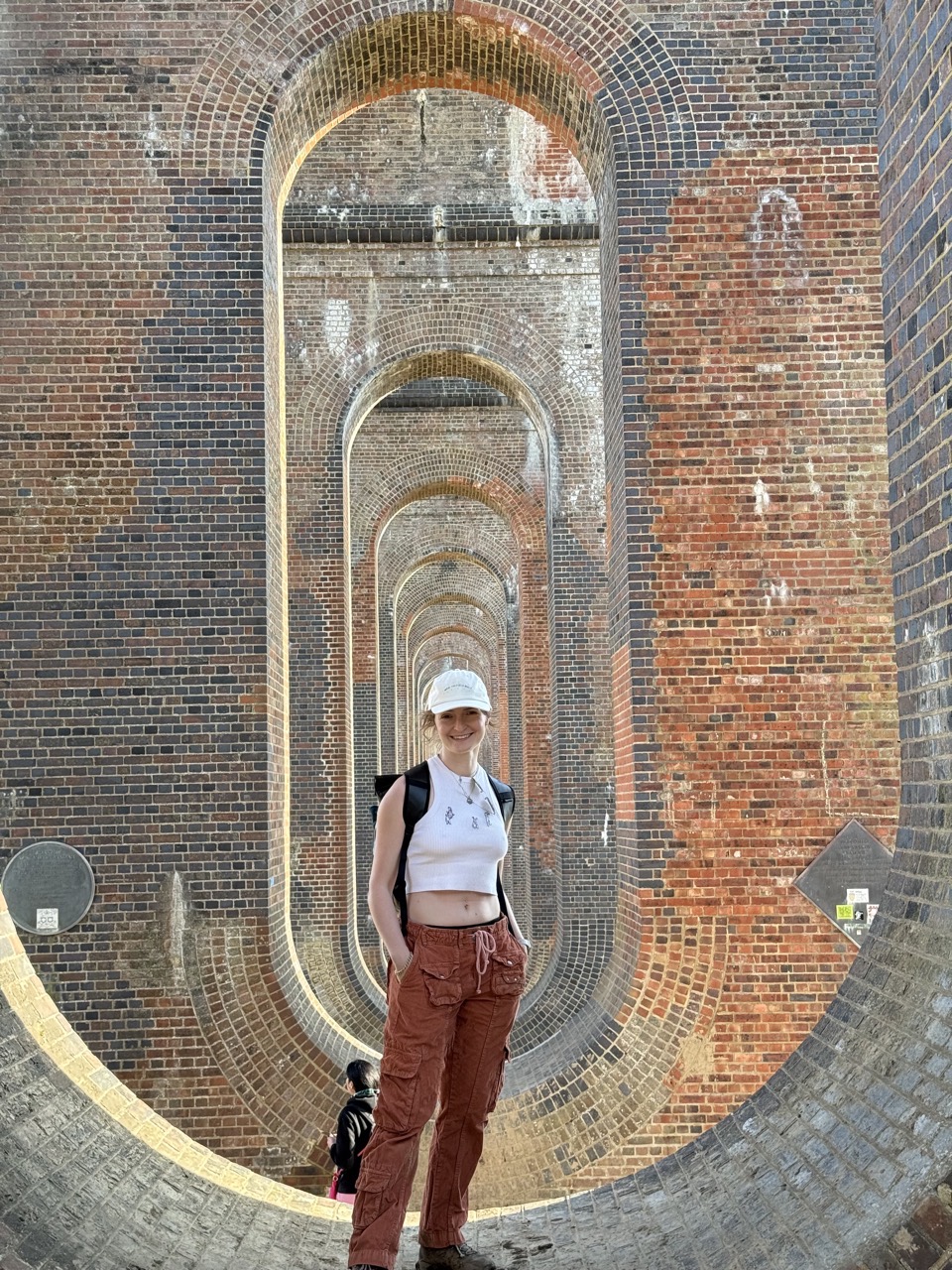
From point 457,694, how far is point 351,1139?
2835 mm

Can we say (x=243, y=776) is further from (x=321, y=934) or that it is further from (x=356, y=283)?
(x=356, y=283)

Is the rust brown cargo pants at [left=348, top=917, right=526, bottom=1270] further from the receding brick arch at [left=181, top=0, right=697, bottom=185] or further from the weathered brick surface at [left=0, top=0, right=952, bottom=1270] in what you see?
the receding brick arch at [left=181, top=0, right=697, bottom=185]

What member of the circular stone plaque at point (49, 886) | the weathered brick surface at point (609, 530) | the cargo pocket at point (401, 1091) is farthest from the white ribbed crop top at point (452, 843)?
the circular stone plaque at point (49, 886)

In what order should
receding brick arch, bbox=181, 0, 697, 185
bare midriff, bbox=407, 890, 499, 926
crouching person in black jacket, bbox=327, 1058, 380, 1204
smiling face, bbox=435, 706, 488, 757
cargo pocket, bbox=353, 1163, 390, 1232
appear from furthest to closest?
1. receding brick arch, bbox=181, 0, 697, 185
2. crouching person in black jacket, bbox=327, 1058, 380, 1204
3. smiling face, bbox=435, 706, 488, 757
4. bare midriff, bbox=407, 890, 499, 926
5. cargo pocket, bbox=353, 1163, 390, 1232

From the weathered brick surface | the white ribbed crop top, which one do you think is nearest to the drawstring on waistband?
the white ribbed crop top

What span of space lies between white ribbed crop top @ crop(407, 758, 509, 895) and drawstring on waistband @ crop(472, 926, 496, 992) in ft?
0.40

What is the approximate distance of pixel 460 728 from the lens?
3.88 metres

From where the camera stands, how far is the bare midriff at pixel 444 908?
376 centimetres

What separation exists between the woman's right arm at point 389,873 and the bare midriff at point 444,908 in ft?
0.21

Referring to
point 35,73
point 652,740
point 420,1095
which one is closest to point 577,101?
point 35,73

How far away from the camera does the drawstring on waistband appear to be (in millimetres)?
3740

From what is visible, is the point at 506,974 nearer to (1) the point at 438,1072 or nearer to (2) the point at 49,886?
(1) the point at 438,1072

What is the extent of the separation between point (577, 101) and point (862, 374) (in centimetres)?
270

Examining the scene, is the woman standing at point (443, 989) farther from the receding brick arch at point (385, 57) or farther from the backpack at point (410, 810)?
the receding brick arch at point (385, 57)
